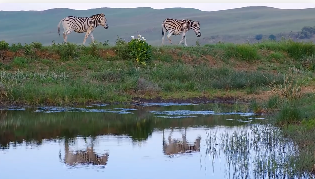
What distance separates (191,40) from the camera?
66.6 meters

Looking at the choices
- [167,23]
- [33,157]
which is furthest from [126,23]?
[33,157]

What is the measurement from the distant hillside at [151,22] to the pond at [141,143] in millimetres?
45289

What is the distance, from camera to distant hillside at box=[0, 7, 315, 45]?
72.1 metres

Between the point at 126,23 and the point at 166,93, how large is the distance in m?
64.6

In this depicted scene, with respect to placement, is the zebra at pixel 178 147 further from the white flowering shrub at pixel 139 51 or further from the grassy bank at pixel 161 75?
the white flowering shrub at pixel 139 51

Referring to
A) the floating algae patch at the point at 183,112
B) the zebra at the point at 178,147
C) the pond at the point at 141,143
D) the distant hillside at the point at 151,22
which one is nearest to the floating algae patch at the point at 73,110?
the pond at the point at 141,143

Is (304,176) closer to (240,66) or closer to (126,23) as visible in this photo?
(240,66)

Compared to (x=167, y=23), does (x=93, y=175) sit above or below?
below

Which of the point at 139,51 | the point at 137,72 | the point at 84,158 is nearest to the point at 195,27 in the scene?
the point at 139,51

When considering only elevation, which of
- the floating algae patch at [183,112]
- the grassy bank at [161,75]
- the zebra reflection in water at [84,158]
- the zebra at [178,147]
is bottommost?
the floating algae patch at [183,112]

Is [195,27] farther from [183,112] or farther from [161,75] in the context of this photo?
[183,112]

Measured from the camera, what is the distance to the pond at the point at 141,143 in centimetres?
1222

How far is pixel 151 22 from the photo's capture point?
85.4m

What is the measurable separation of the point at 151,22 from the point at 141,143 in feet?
233
